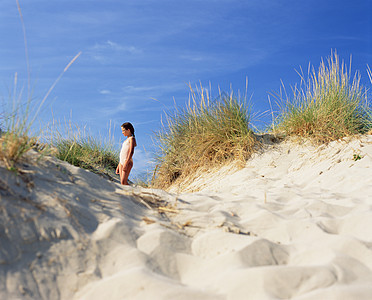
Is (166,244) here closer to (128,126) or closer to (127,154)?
(127,154)

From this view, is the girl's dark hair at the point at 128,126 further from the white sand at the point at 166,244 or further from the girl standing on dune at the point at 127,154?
the white sand at the point at 166,244

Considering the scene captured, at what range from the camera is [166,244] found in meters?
2.02

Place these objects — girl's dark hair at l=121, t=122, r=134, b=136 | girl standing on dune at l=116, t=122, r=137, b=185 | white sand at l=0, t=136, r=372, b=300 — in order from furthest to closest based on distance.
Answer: girl's dark hair at l=121, t=122, r=134, b=136
girl standing on dune at l=116, t=122, r=137, b=185
white sand at l=0, t=136, r=372, b=300

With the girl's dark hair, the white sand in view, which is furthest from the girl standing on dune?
the white sand

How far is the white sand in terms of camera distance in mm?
1657

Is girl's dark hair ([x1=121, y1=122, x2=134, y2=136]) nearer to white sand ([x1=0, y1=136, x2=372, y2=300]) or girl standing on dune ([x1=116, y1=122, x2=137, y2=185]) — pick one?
girl standing on dune ([x1=116, y1=122, x2=137, y2=185])

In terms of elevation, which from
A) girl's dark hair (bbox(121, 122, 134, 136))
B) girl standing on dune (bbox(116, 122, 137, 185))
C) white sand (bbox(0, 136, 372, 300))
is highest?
girl's dark hair (bbox(121, 122, 134, 136))

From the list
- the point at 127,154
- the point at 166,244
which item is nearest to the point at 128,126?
the point at 127,154

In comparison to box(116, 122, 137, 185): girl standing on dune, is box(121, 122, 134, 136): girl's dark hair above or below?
above

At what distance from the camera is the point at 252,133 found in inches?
229

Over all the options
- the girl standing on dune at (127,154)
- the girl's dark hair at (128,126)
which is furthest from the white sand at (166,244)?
the girl's dark hair at (128,126)

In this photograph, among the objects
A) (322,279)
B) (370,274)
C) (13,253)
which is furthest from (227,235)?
(13,253)

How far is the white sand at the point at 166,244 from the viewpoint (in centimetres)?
166

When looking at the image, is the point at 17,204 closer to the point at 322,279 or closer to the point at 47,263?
the point at 47,263
